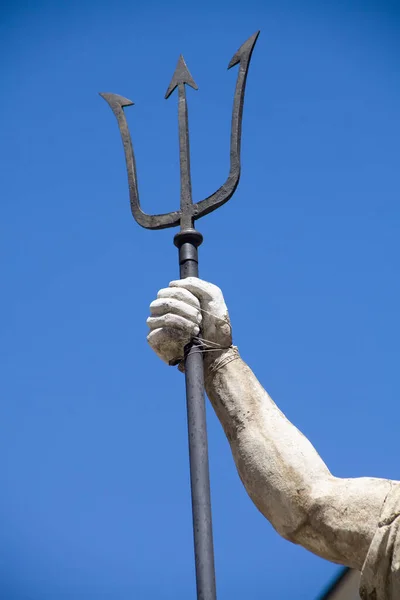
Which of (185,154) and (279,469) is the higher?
(185,154)

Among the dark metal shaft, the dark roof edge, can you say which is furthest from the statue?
the dark roof edge

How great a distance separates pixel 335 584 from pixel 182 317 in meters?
5.65

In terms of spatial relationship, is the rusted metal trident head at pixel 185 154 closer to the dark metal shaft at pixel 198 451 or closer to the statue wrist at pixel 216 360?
the dark metal shaft at pixel 198 451

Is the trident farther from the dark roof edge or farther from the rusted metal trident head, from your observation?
the dark roof edge

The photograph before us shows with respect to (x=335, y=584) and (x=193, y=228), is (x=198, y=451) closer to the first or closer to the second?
(x=193, y=228)

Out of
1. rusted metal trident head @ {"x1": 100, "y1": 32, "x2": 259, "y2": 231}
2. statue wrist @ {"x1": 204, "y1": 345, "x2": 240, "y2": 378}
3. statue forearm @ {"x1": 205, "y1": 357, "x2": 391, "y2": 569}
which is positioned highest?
rusted metal trident head @ {"x1": 100, "y1": 32, "x2": 259, "y2": 231}

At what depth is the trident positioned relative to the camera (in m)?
6.99

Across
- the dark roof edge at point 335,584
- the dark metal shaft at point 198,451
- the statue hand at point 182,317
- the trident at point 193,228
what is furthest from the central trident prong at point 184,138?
the dark roof edge at point 335,584

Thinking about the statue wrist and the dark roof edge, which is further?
the dark roof edge

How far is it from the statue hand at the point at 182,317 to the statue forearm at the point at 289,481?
1.00 ft

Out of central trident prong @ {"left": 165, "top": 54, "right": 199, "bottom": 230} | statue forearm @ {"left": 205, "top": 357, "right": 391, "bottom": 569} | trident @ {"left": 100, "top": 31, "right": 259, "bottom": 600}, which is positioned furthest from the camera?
central trident prong @ {"left": 165, "top": 54, "right": 199, "bottom": 230}

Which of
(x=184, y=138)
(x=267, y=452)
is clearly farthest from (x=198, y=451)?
(x=184, y=138)

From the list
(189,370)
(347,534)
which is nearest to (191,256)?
(189,370)

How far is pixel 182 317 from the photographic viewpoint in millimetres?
7883
